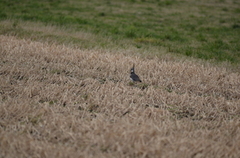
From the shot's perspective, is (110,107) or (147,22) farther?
(147,22)

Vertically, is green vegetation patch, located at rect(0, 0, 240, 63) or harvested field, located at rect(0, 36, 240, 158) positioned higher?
green vegetation patch, located at rect(0, 0, 240, 63)

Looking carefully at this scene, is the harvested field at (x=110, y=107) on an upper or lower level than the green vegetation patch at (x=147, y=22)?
lower

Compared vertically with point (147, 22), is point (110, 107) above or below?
below

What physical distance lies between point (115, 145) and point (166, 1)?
21.6 meters

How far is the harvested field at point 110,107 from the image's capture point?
155 inches

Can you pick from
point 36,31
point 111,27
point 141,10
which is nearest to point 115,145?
point 36,31

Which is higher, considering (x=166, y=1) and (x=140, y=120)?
(x=166, y=1)

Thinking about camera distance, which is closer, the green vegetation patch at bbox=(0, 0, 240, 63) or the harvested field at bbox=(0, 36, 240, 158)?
the harvested field at bbox=(0, 36, 240, 158)

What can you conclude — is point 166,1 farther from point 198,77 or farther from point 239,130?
point 239,130

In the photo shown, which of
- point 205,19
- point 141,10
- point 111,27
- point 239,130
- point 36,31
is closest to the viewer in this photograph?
point 239,130

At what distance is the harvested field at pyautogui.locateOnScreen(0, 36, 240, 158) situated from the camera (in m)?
3.94

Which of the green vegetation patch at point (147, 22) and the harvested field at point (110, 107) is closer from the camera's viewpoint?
the harvested field at point (110, 107)

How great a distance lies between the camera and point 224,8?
72.4ft

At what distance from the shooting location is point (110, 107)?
528 centimetres
